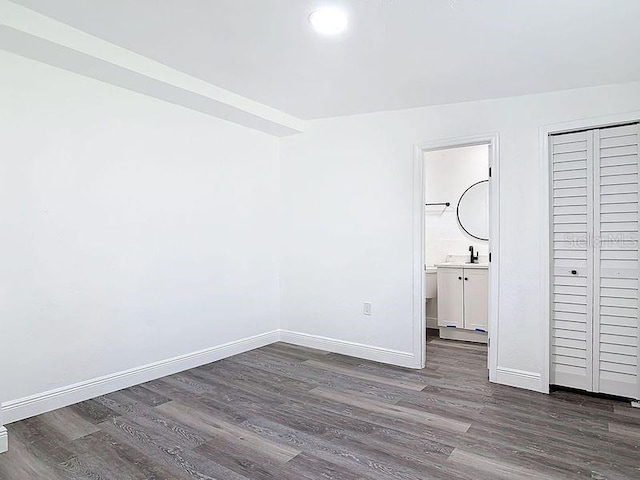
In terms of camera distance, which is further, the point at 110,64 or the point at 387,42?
the point at 110,64

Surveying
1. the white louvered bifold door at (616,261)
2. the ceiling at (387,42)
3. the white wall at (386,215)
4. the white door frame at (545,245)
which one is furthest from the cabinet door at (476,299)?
the ceiling at (387,42)

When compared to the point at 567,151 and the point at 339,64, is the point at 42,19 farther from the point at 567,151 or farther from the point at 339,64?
the point at 567,151

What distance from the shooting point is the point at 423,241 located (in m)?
3.75

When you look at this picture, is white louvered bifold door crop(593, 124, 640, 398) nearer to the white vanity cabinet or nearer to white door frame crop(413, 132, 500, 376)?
white door frame crop(413, 132, 500, 376)

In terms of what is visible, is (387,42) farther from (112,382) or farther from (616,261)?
(112,382)

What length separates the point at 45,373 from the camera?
2770mm

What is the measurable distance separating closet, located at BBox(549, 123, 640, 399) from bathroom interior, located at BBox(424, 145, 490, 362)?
A: 4.29ft

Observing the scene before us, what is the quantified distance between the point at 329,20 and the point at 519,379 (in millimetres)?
2958

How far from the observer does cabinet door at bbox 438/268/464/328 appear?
15.6ft

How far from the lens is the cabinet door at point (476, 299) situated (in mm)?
4594

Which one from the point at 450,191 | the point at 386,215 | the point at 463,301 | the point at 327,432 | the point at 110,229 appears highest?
the point at 450,191

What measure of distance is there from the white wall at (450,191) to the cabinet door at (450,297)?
1.60ft

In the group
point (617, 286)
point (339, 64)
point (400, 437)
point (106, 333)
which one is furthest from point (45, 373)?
point (617, 286)

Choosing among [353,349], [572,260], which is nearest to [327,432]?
[353,349]
